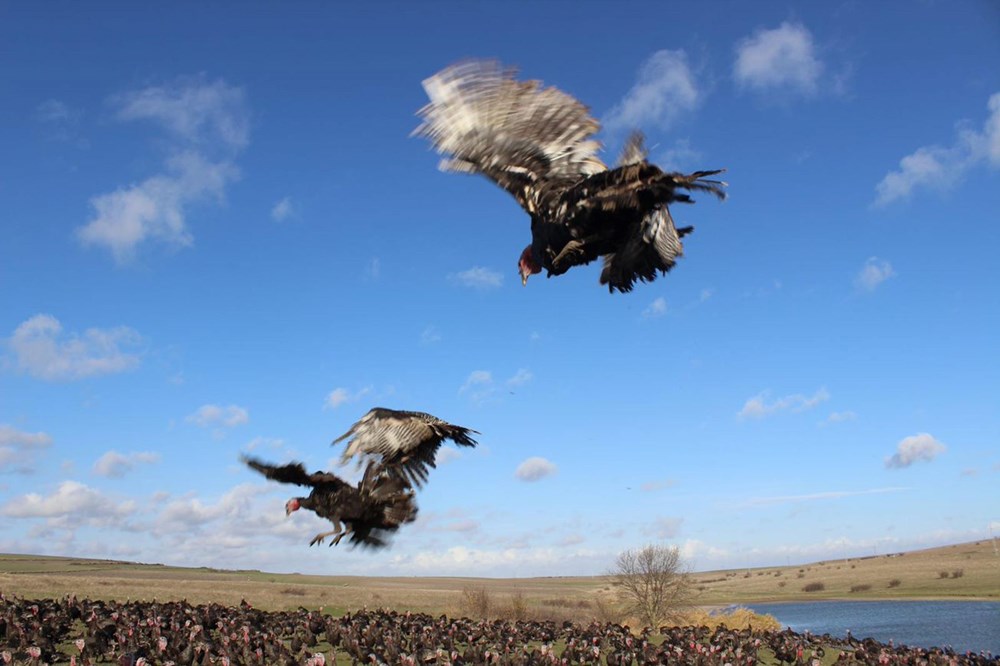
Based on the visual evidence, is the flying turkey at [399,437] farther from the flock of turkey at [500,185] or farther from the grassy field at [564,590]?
the grassy field at [564,590]

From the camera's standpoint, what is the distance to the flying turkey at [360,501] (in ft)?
18.0

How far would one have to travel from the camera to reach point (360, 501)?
18.1 ft

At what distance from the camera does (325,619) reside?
74.2 ft

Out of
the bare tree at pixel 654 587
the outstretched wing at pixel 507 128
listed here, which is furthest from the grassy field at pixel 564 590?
the outstretched wing at pixel 507 128

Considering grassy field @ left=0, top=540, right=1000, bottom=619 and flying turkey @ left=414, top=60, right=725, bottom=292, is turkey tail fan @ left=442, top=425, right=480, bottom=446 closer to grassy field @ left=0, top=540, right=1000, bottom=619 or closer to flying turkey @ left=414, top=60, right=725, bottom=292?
flying turkey @ left=414, top=60, right=725, bottom=292

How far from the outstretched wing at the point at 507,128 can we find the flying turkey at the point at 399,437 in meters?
1.77

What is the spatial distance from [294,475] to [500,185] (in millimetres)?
2626

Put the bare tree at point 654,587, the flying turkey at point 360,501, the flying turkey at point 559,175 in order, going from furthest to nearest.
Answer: the bare tree at point 654,587
the flying turkey at point 360,501
the flying turkey at point 559,175

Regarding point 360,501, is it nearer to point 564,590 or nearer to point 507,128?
point 507,128

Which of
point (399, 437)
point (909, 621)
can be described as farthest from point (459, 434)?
point (909, 621)

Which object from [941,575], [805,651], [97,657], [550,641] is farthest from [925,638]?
[941,575]

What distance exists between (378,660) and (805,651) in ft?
53.4

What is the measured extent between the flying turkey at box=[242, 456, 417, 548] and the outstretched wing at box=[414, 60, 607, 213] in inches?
91.8

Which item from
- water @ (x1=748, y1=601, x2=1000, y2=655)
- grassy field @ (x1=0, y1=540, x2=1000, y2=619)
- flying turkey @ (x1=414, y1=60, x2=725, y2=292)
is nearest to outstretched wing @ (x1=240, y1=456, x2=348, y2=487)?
flying turkey @ (x1=414, y1=60, x2=725, y2=292)
